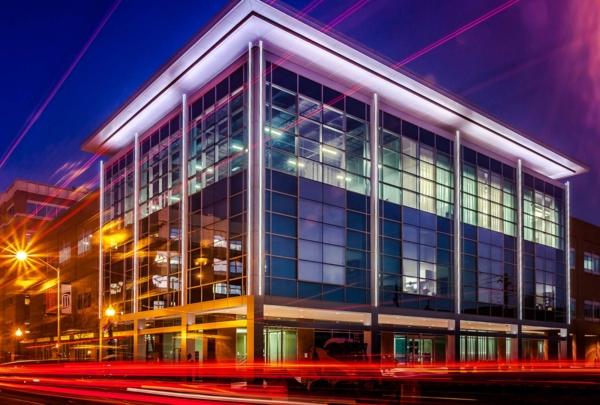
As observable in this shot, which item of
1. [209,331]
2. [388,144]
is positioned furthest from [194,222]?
[388,144]

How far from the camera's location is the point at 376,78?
35594 millimetres

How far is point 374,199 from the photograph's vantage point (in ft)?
119

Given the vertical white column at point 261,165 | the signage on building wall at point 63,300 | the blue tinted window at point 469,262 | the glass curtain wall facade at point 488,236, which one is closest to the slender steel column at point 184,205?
the signage on building wall at point 63,300

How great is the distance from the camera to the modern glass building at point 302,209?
103 feet

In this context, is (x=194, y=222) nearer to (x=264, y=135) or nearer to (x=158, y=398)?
(x=264, y=135)

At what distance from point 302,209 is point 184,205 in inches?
295

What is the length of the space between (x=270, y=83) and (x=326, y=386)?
1665 centimetres

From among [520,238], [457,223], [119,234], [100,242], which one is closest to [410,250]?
[457,223]

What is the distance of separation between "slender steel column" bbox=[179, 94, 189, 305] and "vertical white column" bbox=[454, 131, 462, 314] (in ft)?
56.1

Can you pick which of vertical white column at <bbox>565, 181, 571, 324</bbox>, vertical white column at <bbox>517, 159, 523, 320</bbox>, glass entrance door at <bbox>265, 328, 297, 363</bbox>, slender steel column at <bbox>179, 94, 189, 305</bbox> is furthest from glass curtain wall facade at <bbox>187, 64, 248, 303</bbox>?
vertical white column at <bbox>565, 181, 571, 324</bbox>

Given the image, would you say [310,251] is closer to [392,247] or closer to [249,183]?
[249,183]

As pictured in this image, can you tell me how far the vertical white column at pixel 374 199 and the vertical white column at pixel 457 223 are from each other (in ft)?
26.4

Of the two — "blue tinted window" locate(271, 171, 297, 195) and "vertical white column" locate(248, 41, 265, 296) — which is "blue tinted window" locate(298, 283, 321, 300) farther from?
"blue tinted window" locate(271, 171, 297, 195)

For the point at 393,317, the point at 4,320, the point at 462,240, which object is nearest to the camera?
the point at 393,317
